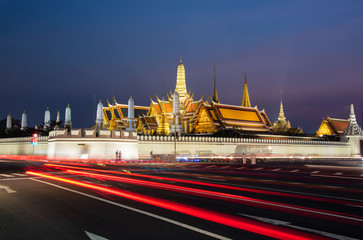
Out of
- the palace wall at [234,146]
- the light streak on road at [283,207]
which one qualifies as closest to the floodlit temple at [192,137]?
the palace wall at [234,146]

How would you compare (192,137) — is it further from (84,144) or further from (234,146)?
(84,144)

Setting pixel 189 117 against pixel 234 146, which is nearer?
pixel 234 146

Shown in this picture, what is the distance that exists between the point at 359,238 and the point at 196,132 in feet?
217

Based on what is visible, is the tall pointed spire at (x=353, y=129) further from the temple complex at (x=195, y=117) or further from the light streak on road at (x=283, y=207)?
the light streak on road at (x=283, y=207)

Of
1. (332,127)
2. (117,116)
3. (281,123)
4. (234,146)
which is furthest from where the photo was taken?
(281,123)

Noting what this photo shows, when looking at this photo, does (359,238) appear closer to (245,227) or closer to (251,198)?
(245,227)

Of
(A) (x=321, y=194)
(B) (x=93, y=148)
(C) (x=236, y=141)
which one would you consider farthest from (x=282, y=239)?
(C) (x=236, y=141)

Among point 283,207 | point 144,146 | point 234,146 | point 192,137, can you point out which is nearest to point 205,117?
point 234,146

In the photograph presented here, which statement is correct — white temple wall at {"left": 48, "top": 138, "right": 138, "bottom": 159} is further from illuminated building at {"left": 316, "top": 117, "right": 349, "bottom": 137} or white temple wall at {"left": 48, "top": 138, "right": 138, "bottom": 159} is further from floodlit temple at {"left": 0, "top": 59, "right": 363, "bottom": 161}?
illuminated building at {"left": 316, "top": 117, "right": 349, "bottom": 137}

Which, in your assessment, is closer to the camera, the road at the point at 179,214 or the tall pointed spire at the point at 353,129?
the road at the point at 179,214

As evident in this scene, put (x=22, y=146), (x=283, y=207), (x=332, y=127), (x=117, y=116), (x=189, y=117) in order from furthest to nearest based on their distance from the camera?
(x=117, y=116) < (x=332, y=127) < (x=189, y=117) < (x=22, y=146) < (x=283, y=207)

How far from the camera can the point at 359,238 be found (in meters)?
5.86

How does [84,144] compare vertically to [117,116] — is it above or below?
below

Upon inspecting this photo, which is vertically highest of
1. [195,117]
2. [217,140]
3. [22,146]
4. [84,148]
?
[195,117]
